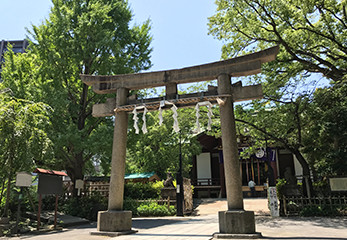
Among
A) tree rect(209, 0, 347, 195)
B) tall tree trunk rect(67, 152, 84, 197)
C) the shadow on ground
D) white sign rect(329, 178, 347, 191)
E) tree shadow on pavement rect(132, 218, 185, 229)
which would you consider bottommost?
tree shadow on pavement rect(132, 218, 185, 229)

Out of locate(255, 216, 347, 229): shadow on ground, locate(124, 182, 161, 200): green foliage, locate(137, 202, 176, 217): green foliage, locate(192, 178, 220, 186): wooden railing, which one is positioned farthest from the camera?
locate(192, 178, 220, 186): wooden railing

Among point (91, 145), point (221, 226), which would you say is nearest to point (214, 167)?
point (91, 145)

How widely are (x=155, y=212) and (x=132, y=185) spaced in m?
4.52

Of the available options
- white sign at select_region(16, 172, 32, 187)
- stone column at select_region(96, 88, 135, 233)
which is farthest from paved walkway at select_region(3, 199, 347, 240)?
white sign at select_region(16, 172, 32, 187)

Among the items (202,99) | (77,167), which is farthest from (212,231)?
(77,167)

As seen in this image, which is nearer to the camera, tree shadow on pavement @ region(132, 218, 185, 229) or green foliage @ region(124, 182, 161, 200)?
tree shadow on pavement @ region(132, 218, 185, 229)

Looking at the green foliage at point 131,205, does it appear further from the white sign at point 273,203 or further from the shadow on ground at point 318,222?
the white sign at point 273,203

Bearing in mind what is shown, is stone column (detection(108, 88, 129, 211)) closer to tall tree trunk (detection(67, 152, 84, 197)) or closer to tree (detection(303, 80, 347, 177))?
tall tree trunk (detection(67, 152, 84, 197))

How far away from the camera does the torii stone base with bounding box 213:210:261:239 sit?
6.95 m

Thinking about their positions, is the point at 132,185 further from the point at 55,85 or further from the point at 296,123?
the point at 296,123

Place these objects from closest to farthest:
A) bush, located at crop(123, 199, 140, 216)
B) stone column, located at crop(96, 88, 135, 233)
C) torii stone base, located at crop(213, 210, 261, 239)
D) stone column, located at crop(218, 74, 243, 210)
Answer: torii stone base, located at crop(213, 210, 261, 239)
stone column, located at crop(218, 74, 243, 210)
stone column, located at crop(96, 88, 135, 233)
bush, located at crop(123, 199, 140, 216)

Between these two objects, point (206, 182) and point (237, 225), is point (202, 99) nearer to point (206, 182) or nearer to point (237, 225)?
point (237, 225)

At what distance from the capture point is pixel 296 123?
45.1ft

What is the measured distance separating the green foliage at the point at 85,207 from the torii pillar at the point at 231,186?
30.7ft
